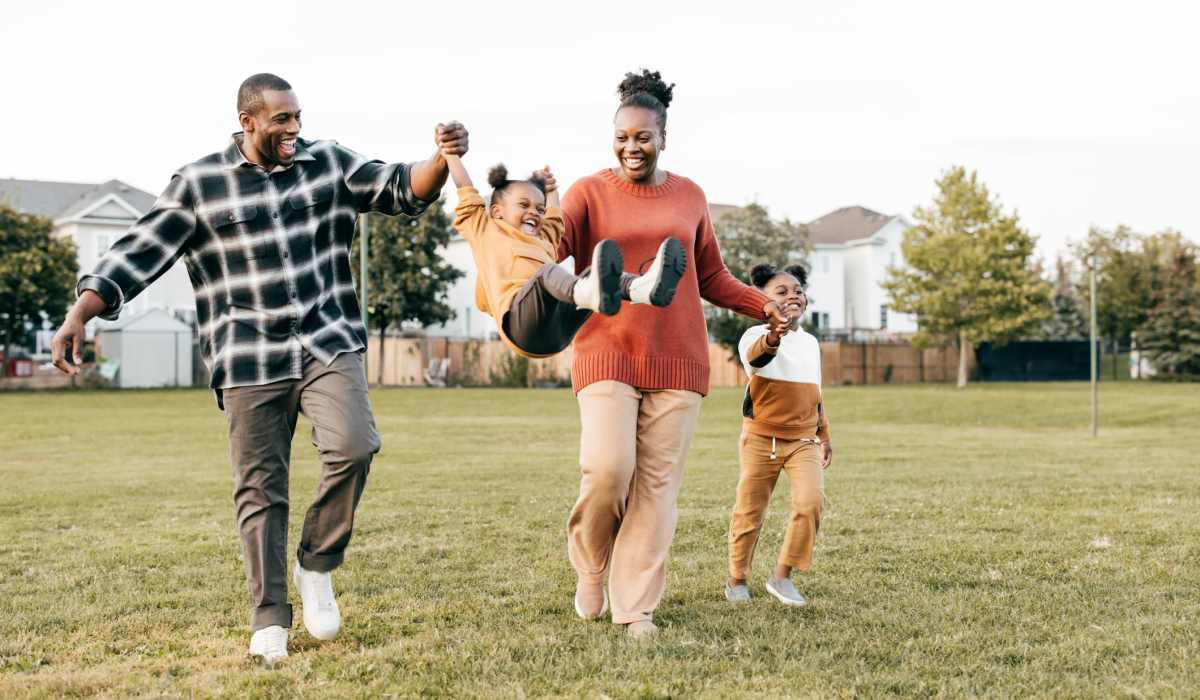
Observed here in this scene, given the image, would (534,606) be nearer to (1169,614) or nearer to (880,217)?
(1169,614)

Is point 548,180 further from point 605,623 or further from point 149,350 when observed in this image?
point 149,350

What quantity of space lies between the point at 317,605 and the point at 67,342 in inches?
56.6

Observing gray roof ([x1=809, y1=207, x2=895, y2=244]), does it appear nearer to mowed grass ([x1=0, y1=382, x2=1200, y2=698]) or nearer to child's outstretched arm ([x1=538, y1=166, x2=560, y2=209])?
mowed grass ([x1=0, y1=382, x2=1200, y2=698])

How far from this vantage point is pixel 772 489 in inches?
235

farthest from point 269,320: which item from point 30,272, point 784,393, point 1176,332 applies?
point 1176,332

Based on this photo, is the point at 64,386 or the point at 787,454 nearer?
the point at 787,454

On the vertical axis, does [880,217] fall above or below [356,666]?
above

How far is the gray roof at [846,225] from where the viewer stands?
229ft

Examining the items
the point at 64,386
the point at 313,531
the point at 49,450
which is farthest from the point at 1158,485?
the point at 64,386

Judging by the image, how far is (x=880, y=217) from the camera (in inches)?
2810

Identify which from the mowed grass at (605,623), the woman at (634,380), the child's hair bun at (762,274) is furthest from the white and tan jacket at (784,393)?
the mowed grass at (605,623)

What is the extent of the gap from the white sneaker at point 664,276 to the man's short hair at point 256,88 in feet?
5.37

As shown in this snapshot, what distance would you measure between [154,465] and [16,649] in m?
10.7

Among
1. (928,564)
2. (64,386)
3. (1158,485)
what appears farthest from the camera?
(64,386)
